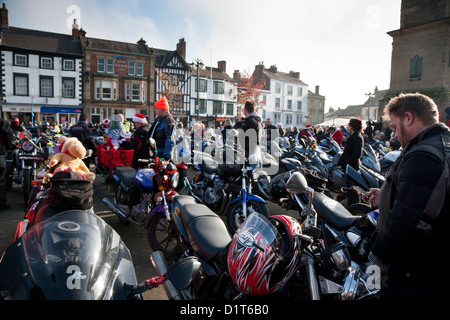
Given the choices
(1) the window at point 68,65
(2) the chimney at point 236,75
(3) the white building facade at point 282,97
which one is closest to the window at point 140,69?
(1) the window at point 68,65

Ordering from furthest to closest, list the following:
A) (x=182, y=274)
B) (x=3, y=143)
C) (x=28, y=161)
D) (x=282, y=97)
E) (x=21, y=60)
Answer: (x=282, y=97) < (x=21, y=60) < (x=28, y=161) < (x=3, y=143) < (x=182, y=274)

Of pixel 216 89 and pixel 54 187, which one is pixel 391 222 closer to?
pixel 54 187

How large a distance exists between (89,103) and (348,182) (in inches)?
1366

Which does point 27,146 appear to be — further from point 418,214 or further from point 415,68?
point 415,68

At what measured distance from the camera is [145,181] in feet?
16.1

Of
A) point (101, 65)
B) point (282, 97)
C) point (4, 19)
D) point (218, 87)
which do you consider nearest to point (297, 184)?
point (101, 65)

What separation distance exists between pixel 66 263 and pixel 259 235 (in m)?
1.17

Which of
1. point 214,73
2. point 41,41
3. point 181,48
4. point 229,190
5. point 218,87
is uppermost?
point 181,48

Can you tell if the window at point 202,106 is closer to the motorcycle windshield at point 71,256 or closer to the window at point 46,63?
the window at point 46,63

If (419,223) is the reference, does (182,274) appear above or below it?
below

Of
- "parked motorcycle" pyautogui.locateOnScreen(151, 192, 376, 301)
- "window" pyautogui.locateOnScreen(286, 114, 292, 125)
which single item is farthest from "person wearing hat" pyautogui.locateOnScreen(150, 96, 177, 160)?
"window" pyautogui.locateOnScreen(286, 114, 292, 125)

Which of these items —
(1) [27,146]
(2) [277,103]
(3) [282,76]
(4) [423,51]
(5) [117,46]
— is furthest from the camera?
(3) [282,76]

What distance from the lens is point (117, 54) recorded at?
37.1m
